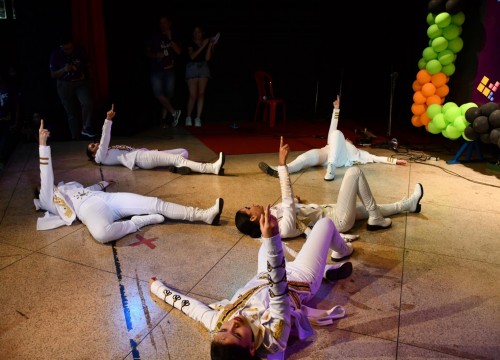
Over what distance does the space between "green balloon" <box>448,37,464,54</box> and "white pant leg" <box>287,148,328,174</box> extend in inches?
91.1

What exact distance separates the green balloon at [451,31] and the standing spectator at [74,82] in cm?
524

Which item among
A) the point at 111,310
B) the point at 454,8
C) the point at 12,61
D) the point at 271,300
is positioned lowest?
the point at 111,310

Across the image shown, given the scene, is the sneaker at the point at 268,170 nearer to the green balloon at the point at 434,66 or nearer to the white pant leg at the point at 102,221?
the white pant leg at the point at 102,221

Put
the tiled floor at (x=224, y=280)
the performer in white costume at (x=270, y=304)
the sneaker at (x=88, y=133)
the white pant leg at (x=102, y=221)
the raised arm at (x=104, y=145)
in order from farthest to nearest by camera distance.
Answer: the sneaker at (x=88, y=133), the raised arm at (x=104, y=145), the white pant leg at (x=102, y=221), the tiled floor at (x=224, y=280), the performer in white costume at (x=270, y=304)

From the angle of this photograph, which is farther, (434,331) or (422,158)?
(422,158)

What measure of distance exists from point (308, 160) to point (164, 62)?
346cm

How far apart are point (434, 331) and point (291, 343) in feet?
2.76

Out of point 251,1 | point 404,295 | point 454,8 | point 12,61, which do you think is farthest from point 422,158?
point 12,61

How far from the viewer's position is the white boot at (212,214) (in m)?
3.96

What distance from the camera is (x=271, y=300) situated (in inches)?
90.3

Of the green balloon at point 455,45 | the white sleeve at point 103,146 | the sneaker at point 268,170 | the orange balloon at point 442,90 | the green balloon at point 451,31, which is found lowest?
the sneaker at point 268,170

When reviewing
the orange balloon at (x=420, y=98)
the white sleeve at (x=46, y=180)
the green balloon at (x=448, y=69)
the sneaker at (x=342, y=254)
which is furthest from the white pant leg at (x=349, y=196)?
the green balloon at (x=448, y=69)

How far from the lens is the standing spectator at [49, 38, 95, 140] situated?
688 centimetres

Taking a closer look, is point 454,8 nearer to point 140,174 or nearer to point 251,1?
point 251,1
